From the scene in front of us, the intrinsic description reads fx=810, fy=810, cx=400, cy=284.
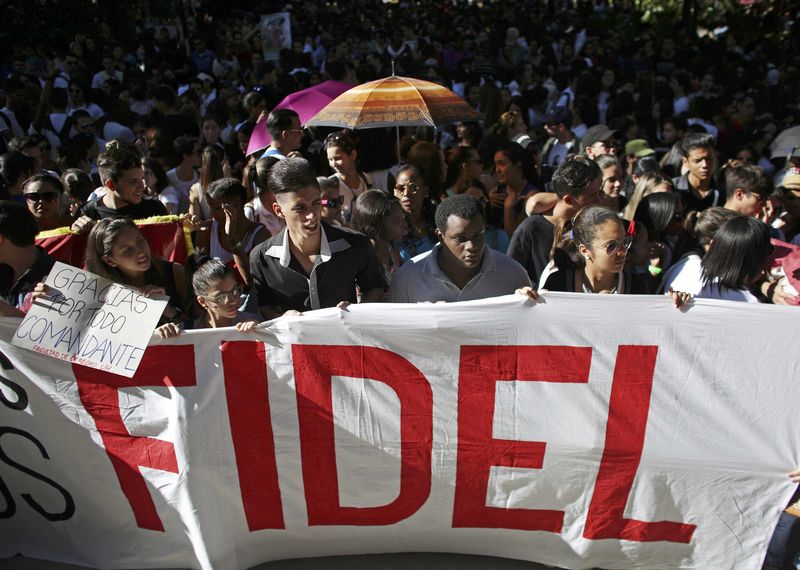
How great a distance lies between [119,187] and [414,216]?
5.65ft

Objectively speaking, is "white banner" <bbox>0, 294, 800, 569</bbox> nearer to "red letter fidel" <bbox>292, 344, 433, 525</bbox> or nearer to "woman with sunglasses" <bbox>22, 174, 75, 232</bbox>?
"red letter fidel" <bbox>292, 344, 433, 525</bbox>

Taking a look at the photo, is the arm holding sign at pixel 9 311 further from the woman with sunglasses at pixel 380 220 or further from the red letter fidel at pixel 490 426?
the red letter fidel at pixel 490 426

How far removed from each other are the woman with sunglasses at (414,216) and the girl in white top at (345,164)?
634mm

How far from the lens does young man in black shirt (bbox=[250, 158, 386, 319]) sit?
3631 mm

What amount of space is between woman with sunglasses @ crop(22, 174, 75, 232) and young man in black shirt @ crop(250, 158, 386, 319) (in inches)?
68.0

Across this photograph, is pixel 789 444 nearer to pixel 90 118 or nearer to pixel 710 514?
pixel 710 514

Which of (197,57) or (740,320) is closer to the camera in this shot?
(740,320)

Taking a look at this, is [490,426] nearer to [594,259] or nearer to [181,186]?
[594,259]

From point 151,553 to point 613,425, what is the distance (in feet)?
6.75

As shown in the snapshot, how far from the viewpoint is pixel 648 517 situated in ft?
10.9

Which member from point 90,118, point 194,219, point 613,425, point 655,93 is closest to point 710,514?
point 613,425

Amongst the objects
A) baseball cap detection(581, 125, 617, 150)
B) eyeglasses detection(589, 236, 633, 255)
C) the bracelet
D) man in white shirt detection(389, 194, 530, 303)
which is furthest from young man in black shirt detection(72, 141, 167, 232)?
baseball cap detection(581, 125, 617, 150)

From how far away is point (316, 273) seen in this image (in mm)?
3648

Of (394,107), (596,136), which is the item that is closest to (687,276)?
(394,107)
